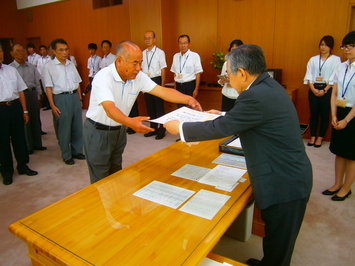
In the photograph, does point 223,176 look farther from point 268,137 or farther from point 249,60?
point 249,60

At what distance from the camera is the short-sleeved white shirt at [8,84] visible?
326 cm

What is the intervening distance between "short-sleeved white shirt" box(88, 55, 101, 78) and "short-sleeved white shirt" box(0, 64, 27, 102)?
393 centimetres

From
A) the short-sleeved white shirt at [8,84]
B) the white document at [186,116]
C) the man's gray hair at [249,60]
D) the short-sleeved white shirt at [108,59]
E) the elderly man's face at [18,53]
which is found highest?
the elderly man's face at [18,53]

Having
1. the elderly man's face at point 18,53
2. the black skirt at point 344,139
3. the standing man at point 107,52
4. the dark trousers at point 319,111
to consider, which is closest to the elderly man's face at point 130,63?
the black skirt at point 344,139

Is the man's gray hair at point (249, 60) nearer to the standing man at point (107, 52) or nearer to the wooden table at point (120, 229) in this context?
the wooden table at point (120, 229)

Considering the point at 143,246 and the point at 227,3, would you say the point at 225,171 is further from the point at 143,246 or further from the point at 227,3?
the point at 227,3

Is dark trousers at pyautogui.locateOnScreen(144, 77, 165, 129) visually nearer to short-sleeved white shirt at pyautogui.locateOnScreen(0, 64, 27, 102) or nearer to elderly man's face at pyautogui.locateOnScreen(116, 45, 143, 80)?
short-sleeved white shirt at pyautogui.locateOnScreen(0, 64, 27, 102)

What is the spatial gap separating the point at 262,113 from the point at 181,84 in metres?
3.94

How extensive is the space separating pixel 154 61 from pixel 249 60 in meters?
4.11

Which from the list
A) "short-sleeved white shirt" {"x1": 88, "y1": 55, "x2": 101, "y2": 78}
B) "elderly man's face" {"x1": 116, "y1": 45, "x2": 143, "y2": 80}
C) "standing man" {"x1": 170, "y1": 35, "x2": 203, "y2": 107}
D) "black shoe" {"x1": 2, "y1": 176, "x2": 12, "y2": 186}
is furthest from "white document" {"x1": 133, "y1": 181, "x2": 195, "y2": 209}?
"short-sleeved white shirt" {"x1": 88, "y1": 55, "x2": 101, "y2": 78}

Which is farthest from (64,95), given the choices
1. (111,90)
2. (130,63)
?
(130,63)

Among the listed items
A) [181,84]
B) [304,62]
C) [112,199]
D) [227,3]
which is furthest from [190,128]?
[227,3]

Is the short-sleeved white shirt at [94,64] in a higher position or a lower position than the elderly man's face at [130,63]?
lower

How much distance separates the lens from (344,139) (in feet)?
8.77
